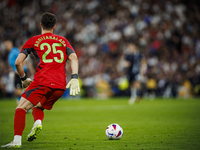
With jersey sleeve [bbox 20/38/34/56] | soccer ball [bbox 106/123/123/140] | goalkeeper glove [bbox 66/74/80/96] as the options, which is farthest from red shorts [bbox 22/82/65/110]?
soccer ball [bbox 106/123/123/140]

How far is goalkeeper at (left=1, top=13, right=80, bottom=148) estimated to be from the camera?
16.7ft

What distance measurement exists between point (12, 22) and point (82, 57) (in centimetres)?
731

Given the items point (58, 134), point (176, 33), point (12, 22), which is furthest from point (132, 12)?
point (58, 134)

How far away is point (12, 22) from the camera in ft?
93.5

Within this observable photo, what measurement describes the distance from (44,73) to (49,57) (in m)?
0.27

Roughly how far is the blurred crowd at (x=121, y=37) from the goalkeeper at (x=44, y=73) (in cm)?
1661

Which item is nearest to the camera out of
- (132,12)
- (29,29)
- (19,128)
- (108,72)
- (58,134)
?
(19,128)

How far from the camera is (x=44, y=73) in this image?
17.0ft

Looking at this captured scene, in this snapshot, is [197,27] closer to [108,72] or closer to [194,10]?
[194,10]

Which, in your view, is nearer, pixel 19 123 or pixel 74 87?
pixel 19 123

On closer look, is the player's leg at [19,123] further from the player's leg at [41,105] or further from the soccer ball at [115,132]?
the soccer ball at [115,132]

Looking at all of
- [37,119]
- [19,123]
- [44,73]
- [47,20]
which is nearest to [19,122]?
[19,123]

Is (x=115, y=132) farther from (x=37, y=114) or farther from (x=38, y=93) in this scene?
(x=38, y=93)

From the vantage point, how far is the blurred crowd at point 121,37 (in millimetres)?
22703
